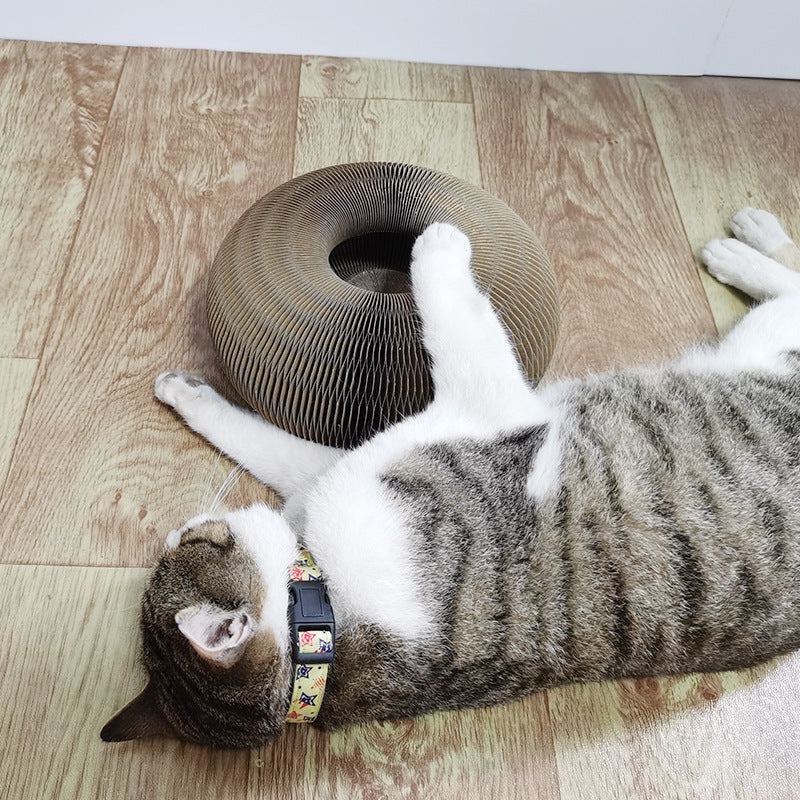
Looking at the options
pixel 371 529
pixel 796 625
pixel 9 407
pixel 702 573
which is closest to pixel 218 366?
pixel 9 407

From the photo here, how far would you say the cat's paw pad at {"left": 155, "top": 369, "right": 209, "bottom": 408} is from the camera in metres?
1.75

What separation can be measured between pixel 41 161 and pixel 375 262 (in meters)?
1.04

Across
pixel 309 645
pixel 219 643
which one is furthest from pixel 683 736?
pixel 219 643

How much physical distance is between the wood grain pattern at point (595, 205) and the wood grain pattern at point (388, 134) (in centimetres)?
6

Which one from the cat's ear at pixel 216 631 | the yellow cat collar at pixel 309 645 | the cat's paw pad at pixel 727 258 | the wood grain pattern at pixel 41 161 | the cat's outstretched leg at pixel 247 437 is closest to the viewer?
the cat's ear at pixel 216 631

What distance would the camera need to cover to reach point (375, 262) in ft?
5.79

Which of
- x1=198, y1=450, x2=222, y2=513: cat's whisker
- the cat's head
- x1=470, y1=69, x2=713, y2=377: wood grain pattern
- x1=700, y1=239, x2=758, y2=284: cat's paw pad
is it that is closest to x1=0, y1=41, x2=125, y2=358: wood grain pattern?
x1=198, y1=450, x2=222, y2=513: cat's whisker

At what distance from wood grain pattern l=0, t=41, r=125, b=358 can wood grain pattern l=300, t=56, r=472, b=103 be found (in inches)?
22.2

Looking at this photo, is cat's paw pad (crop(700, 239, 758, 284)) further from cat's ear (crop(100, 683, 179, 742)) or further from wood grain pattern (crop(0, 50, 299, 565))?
cat's ear (crop(100, 683, 179, 742))

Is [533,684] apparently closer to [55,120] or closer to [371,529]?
[371,529]

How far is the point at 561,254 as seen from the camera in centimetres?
215

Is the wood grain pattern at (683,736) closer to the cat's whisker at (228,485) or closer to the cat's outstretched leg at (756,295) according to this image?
the cat's outstretched leg at (756,295)

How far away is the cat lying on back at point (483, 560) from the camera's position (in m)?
1.27

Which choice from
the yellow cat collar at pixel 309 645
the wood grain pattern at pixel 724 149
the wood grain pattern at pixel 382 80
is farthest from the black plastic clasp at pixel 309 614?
the wood grain pattern at pixel 382 80
